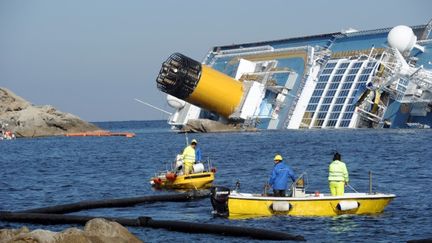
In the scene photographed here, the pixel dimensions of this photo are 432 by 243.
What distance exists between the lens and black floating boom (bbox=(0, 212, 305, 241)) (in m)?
25.1

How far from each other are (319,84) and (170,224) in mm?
70506

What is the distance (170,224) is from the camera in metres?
27.6

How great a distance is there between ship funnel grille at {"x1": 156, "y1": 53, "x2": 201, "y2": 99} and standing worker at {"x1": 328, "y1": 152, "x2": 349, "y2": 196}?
192 feet

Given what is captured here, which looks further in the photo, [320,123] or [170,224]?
[320,123]

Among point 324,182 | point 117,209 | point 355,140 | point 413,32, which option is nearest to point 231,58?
point 413,32

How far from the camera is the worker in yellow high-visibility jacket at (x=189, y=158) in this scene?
39.1m

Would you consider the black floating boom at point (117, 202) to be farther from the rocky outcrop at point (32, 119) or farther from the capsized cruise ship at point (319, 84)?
the rocky outcrop at point (32, 119)

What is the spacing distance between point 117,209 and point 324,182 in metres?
11.2

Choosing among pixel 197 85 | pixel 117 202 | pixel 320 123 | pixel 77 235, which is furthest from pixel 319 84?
pixel 77 235

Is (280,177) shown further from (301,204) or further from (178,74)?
(178,74)

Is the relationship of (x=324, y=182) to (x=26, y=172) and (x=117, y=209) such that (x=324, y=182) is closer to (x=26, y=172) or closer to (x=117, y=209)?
(x=117, y=209)

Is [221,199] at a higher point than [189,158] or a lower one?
lower

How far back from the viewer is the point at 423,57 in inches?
3484

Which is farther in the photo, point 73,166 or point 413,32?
point 413,32
